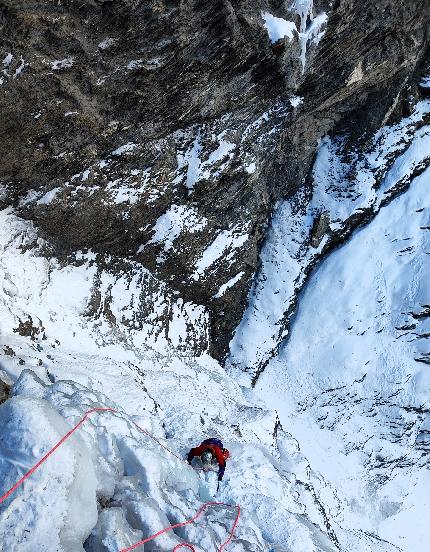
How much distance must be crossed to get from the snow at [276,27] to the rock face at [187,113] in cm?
4

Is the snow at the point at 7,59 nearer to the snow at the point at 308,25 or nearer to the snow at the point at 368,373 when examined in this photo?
the snow at the point at 308,25

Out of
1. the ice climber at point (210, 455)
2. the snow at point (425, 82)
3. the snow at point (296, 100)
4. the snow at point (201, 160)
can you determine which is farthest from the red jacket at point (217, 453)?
the snow at point (425, 82)

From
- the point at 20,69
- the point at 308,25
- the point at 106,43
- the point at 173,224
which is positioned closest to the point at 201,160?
the point at 173,224

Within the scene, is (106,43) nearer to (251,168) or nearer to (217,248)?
(251,168)

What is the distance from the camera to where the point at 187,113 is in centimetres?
1359

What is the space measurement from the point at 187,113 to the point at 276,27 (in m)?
3.50

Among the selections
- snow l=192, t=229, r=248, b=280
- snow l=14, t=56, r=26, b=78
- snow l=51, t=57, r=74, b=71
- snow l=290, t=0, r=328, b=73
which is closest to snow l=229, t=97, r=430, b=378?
snow l=192, t=229, r=248, b=280

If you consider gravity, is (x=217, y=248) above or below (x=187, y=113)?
below

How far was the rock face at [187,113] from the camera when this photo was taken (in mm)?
11047

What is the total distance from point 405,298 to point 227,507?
1266cm

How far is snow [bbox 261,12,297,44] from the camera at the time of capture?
13.6 meters

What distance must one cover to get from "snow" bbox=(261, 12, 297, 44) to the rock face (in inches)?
1.5

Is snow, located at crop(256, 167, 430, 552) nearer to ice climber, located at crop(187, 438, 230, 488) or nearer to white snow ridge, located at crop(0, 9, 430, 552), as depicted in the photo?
white snow ridge, located at crop(0, 9, 430, 552)

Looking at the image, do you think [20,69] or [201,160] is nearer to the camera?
[20,69]
